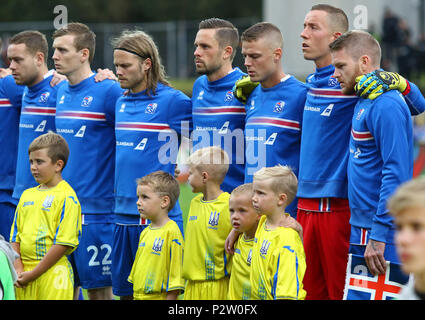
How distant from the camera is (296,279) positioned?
4625 millimetres

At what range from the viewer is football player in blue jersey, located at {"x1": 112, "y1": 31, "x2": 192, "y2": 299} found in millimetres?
5977

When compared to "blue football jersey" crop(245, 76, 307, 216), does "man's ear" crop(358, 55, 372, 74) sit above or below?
above

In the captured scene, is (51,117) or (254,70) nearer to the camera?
(254,70)

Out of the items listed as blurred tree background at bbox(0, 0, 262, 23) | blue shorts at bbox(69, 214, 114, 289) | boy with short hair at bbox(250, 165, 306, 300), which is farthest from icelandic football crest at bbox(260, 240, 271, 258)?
blurred tree background at bbox(0, 0, 262, 23)

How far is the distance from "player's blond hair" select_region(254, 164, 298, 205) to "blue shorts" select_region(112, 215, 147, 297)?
4.61ft

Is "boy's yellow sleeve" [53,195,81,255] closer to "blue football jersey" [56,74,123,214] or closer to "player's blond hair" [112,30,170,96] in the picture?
"blue football jersey" [56,74,123,214]

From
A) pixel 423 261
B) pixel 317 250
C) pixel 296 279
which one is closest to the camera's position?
pixel 423 261

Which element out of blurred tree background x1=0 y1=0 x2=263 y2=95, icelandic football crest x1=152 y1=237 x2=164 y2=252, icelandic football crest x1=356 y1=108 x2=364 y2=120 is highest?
blurred tree background x1=0 y1=0 x2=263 y2=95

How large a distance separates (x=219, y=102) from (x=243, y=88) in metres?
0.23

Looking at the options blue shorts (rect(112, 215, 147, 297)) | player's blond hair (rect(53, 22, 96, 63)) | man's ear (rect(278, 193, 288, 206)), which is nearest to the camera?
man's ear (rect(278, 193, 288, 206))

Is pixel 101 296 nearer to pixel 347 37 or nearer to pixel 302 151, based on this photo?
pixel 302 151

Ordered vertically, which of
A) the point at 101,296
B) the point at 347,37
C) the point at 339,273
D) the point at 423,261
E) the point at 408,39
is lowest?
the point at 101,296

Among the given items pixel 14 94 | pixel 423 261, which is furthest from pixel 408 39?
pixel 423 261

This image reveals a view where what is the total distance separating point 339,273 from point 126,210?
5.81 feet
